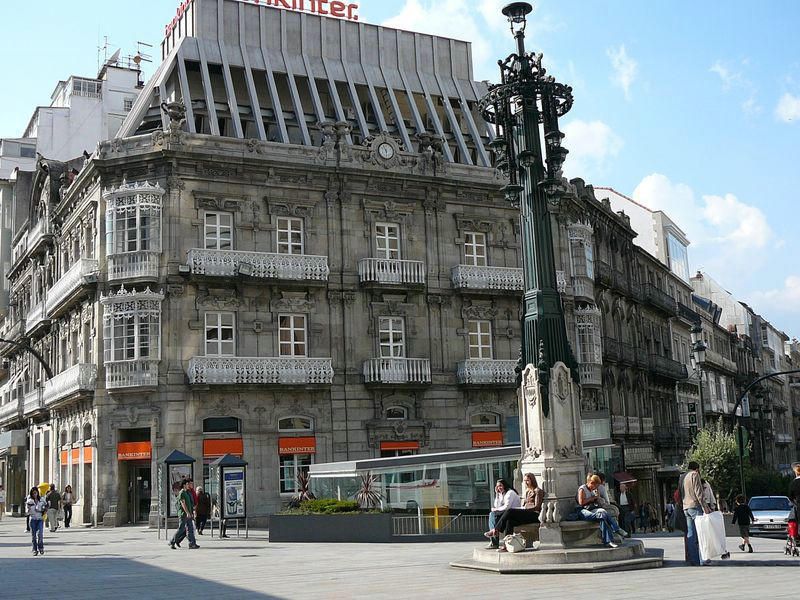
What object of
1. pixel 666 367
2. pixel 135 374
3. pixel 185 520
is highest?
pixel 666 367

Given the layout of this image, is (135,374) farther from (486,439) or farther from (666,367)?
(666,367)

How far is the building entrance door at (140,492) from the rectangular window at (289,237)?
31.5ft

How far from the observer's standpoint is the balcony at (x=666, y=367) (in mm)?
52281

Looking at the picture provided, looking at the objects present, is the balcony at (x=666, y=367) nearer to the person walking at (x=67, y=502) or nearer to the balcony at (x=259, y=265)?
the balcony at (x=259, y=265)

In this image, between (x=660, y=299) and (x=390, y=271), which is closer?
(x=390, y=271)

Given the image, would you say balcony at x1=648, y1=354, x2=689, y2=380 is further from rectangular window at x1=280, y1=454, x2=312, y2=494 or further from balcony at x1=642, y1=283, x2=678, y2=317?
rectangular window at x1=280, y1=454, x2=312, y2=494

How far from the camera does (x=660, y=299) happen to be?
181 ft

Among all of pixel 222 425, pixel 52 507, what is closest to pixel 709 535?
pixel 222 425

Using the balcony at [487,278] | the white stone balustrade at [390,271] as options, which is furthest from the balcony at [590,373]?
the white stone balustrade at [390,271]

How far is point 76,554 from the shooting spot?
22.5m

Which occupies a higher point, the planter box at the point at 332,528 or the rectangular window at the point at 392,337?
the rectangular window at the point at 392,337

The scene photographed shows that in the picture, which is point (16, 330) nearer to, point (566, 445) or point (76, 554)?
point (76, 554)

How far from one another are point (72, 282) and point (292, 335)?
9.17 meters

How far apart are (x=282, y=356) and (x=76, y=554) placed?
13.1m
